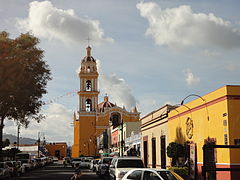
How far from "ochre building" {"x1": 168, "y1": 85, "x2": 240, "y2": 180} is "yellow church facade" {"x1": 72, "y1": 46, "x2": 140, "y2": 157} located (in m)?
68.0

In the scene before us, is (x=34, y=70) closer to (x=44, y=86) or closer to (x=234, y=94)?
(x=44, y=86)

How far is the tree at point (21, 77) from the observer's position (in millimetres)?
29781

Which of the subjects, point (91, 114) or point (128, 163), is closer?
point (128, 163)

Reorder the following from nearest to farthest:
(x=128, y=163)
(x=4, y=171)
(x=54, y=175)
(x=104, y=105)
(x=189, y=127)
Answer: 1. (x=128, y=163)
2. (x=189, y=127)
3. (x=4, y=171)
4. (x=54, y=175)
5. (x=104, y=105)

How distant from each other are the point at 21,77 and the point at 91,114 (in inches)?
2619

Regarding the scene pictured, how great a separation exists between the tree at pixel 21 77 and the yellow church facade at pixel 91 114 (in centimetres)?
5773

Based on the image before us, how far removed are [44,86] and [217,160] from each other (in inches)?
769

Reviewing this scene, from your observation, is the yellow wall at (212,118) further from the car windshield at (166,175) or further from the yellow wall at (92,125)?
the yellow wall at (92,125)

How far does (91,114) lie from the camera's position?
318 ft

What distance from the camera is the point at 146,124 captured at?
41.7 meters

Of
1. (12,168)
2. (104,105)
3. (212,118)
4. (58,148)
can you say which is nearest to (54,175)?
(12,168)

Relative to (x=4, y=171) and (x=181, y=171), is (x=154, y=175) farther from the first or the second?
(x=4, y=171)

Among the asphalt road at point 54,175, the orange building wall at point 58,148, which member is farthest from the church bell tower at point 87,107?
the orange building wall at point 58,148

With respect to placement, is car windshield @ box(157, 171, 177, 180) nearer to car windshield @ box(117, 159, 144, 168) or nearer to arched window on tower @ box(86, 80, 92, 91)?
car windshield @ box(117, 159, 144, 168)
